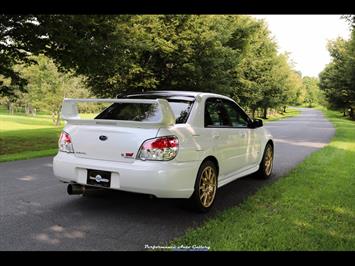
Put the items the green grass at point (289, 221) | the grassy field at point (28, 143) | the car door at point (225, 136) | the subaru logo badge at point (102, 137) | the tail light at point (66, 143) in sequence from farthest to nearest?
1. the grassy field at point (28, 143)
2. the car door at point (225, 136)
3. the tail light at point (66, 143)
4. the subaru logo badge at point (102, 137)
5. the green grass at point (289, 221)

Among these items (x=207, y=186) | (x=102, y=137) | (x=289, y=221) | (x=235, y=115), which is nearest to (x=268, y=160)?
(x=235, y=115)

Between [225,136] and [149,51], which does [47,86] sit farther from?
[225,136]

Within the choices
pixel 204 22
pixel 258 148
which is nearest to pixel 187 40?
pixel 204 22

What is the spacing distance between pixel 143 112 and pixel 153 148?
77cm

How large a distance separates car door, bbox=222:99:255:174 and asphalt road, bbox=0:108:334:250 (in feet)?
1.68

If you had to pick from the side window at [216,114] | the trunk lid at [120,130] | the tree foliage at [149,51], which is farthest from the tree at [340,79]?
the trunk lid at [120,130]

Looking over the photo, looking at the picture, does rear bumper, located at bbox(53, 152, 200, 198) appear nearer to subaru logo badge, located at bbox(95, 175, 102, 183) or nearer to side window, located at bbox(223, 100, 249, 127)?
subaru logo badge, located at bbox(95, 175, 102, 183)

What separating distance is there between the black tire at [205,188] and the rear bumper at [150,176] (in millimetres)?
138

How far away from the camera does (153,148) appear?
4.61 meters

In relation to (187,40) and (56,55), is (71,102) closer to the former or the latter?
(56,55)

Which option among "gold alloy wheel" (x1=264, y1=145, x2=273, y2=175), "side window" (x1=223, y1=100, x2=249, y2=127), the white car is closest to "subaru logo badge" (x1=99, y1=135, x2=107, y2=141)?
the white car

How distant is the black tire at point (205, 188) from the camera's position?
500cm

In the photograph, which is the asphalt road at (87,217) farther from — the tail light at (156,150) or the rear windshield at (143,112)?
the rear windshield at (143,112)

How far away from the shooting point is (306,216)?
499 centimetres
